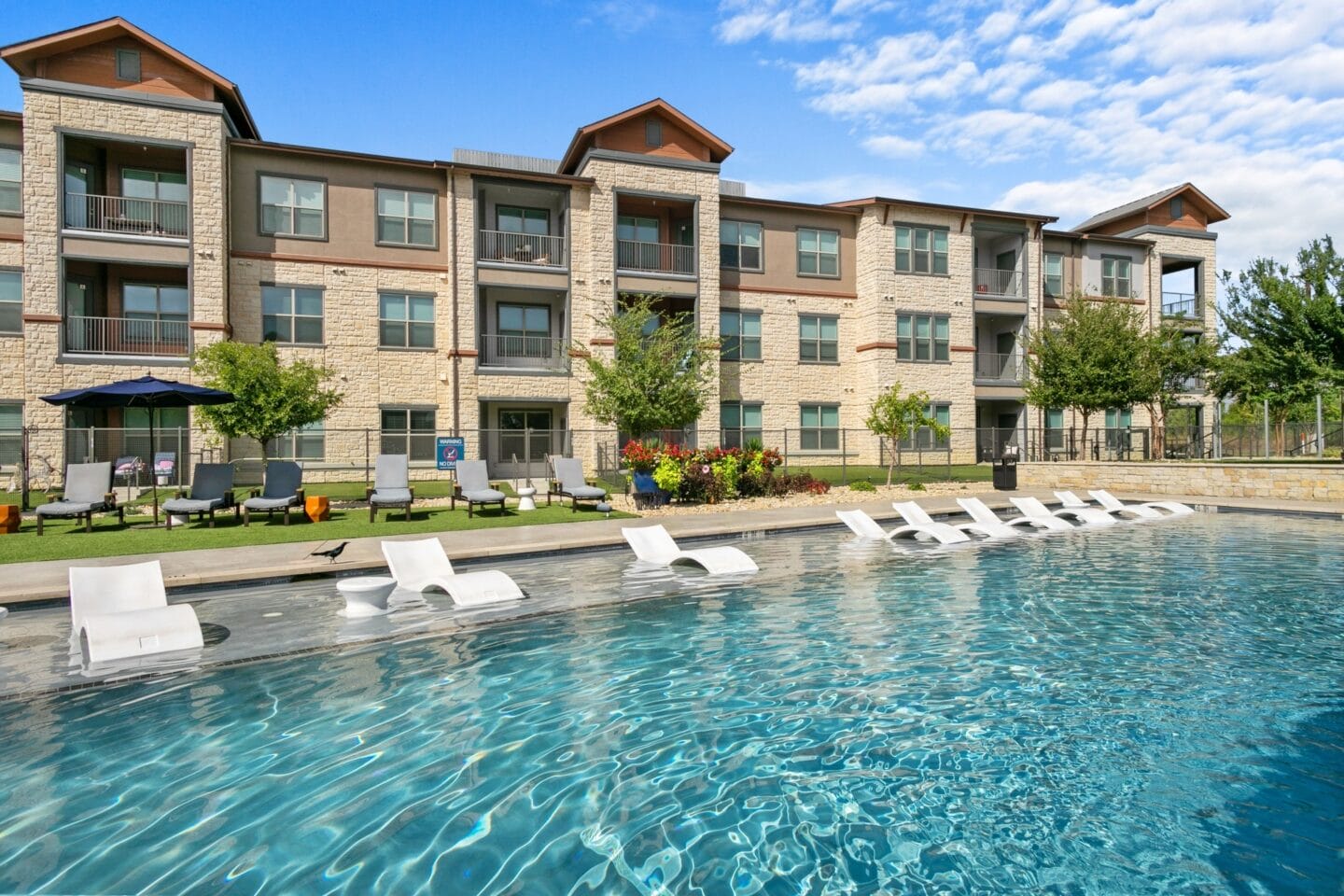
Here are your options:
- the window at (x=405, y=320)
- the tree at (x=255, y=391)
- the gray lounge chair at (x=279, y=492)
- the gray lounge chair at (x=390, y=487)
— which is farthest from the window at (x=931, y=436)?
the gray lounge chair at (x=279, y=492)

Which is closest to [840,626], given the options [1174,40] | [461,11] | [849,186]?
[1174,40]

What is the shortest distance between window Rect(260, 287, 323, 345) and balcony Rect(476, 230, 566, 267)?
18.6 ft

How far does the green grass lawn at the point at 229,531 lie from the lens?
11.2m

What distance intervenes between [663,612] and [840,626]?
1863 millimetres

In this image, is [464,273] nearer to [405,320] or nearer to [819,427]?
[405,320]

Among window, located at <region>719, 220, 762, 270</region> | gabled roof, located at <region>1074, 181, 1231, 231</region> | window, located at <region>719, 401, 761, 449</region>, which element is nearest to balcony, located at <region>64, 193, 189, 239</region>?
window, located at <region>719, 220, 762, 270</region>

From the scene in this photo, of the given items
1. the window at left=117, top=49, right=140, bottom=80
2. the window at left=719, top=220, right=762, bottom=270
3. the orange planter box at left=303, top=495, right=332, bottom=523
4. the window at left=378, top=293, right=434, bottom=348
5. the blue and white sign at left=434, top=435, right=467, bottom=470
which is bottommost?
the orange planter box at left=303, top=495, right=332, bottom=523

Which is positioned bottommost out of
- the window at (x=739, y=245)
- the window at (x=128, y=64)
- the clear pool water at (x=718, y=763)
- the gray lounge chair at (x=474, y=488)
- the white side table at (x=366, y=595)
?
the clear pool water at (x=718, y=763)

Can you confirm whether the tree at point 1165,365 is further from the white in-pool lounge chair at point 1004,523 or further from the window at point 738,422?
the white in-pool lounge chair at point 1004,523

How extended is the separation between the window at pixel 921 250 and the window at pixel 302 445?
894 inches

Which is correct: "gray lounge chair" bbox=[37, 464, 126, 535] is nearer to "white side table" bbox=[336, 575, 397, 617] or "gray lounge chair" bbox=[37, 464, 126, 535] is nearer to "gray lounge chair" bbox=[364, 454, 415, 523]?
"gray lounge chair" bbox=[364, 454, 415, 523]

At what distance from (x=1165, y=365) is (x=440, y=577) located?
1130 inches

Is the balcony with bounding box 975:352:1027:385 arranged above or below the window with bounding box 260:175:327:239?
below

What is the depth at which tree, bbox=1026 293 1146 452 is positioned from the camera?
995 inches
